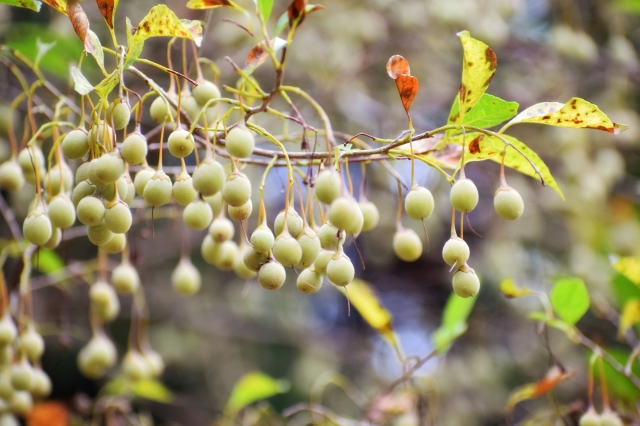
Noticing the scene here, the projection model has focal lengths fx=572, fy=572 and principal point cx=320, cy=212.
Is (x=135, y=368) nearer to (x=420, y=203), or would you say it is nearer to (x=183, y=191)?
(x=183, y=191)

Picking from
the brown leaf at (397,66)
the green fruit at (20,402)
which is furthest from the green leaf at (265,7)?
the green fruit at (20,402)

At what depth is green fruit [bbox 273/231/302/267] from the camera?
55 cm

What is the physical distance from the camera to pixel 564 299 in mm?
881

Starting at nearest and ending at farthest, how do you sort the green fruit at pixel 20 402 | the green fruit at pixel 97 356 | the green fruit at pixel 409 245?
1. the green fruit at pixel 409 245
2. the green fruit at pixel 20 402
3. the green fruit at pixel 97 356

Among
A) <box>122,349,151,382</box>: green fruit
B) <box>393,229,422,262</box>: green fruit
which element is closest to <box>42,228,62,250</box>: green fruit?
<box>393,229,422,262</box>: green fruit

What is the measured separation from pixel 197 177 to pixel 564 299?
2.07 ft

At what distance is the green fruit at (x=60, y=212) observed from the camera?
23.6 inches

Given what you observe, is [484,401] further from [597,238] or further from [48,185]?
[48,185]

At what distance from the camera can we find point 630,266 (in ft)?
2.62

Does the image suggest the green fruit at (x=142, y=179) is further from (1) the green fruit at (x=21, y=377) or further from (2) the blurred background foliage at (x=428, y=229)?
(2) the blurred background foliage at (x=428, y=229)

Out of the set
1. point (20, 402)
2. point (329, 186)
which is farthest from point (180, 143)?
point (20, 402)

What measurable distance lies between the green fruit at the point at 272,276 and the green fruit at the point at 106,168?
17 centimetres

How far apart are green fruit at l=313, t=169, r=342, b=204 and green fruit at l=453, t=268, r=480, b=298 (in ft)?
0.57

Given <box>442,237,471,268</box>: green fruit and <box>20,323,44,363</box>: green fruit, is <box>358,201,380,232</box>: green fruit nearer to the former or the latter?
<box>442,237,471,268</box>: green fruit
